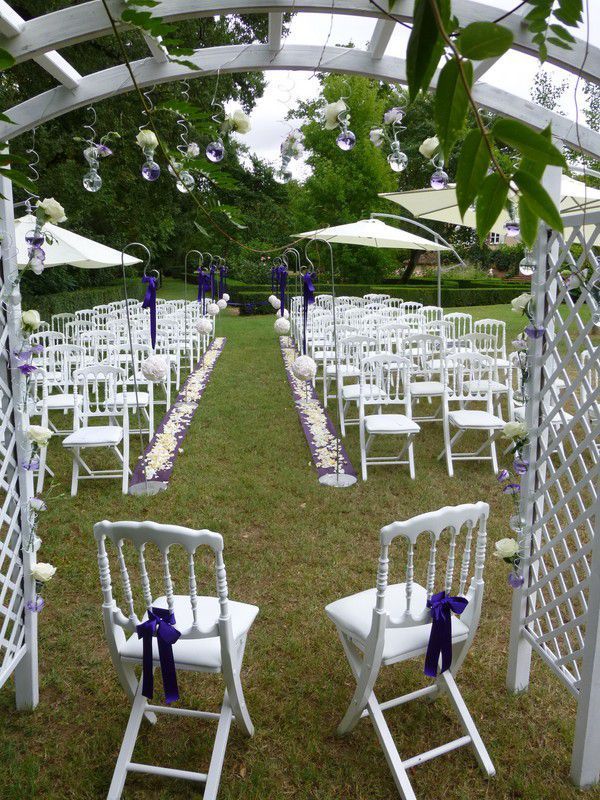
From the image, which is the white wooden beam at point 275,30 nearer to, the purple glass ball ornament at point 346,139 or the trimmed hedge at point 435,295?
the purple glass ball ornament at point 346,139

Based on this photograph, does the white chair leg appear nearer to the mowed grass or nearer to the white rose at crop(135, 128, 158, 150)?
the mowed grass

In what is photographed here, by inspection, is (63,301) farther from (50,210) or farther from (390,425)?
(50,210)

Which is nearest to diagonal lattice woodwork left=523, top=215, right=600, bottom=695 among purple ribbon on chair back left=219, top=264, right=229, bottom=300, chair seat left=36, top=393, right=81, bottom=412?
chair seat left=36, top=393, right=81, bottom=412

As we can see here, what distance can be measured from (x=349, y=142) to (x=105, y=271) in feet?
72.0

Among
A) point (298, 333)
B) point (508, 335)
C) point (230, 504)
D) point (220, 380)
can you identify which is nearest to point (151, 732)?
point (230, 504)

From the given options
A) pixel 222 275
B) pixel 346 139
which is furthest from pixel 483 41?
pixel 222 275

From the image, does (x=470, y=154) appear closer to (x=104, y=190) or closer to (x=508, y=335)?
(x=104, y=190)

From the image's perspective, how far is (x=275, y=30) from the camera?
2.42 meters

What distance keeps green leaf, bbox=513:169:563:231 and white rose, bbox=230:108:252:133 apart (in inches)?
62.8

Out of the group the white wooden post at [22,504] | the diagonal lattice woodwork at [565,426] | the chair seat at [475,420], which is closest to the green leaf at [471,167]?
the diagonal lattice woodwork at [565,426]

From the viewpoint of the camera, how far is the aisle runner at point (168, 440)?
5.59 metres

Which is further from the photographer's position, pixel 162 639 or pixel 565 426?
pixel 565 426

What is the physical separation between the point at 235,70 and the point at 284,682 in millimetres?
2810

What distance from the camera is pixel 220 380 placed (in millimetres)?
9992
